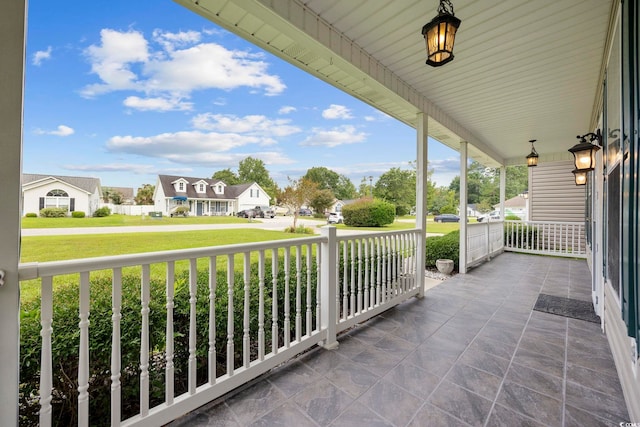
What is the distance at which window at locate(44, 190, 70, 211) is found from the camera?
4.54 ft

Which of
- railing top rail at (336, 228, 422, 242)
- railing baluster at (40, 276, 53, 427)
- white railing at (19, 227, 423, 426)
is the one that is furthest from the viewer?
railing top rail at (336, 228, 422, 242)

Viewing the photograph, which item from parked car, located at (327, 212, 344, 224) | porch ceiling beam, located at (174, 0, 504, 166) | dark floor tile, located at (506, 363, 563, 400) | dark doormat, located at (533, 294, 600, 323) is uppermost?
porch ceiling beam, located at (174, 0, 504, 166)

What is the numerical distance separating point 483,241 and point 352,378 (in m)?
5.91

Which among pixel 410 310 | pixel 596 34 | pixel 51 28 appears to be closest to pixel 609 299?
pixel 410 310

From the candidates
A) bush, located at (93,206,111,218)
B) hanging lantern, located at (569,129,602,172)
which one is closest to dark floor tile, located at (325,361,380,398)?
bush, located at (93,206,111,218)

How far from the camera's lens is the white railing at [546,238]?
280 inches

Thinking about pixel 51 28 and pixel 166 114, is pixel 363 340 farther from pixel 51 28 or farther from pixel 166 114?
pixel 51 28

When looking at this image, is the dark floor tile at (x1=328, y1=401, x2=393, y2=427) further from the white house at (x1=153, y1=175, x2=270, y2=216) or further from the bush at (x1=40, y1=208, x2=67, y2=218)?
the bush at (x1=40, y1=208, x2=67, y2=218)

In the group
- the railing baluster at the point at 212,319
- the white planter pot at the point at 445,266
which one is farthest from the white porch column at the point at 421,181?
the railing baluster at the point at 212,319

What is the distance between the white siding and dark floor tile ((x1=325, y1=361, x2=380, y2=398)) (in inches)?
343

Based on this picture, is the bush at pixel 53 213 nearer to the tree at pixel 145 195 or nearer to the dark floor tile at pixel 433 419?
the tree at pixel 145 195

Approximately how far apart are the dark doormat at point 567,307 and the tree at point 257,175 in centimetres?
362

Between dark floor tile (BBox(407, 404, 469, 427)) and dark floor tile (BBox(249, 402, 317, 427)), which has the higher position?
dark floor tile (BBox(249, 402, 317, 427))

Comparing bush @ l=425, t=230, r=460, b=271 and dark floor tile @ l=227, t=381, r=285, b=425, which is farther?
bush @ l=425, t=230, r=460, b=271
